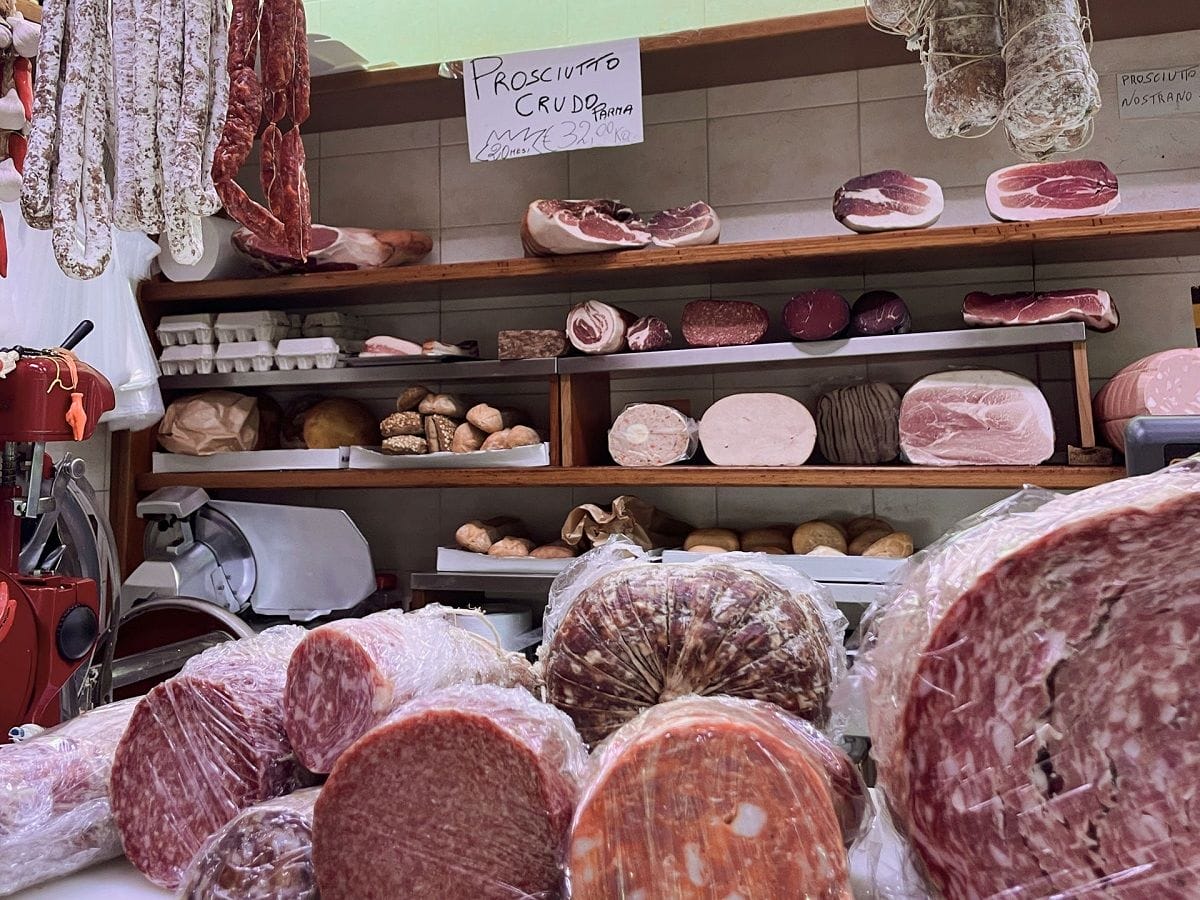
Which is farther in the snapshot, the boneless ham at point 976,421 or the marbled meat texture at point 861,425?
the marbled meat texture at point 861,425

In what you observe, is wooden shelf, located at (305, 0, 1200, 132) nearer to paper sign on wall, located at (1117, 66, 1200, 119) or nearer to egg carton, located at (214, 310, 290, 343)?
paper sign on wall, located at (1117, 66, 1200, 119)

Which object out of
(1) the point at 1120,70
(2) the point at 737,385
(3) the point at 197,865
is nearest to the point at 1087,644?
(3) the point at 197,865

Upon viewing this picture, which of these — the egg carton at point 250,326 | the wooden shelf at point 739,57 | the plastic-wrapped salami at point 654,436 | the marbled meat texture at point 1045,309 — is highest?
the wooden shelf at point 739,57

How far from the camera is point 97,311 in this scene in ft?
8.91

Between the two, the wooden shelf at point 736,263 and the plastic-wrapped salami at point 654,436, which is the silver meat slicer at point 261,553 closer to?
the wooden shelf at point 736,263

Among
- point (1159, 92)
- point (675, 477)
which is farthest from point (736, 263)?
point (1159, 92)

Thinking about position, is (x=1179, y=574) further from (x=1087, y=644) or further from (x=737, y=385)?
(x=737, y=385)

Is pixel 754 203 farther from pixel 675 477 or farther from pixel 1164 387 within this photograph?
pixel 1164 387

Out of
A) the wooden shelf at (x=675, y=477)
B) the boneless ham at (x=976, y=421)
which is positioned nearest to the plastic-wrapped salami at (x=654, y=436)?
the wooden shelf at (x=675, y=477)

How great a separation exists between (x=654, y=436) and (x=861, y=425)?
0.62 m

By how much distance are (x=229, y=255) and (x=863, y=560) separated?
2484 mm

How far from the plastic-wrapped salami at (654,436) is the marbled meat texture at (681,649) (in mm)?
1814

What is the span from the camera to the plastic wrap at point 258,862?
2.26 ft

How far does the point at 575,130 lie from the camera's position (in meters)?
2.53
